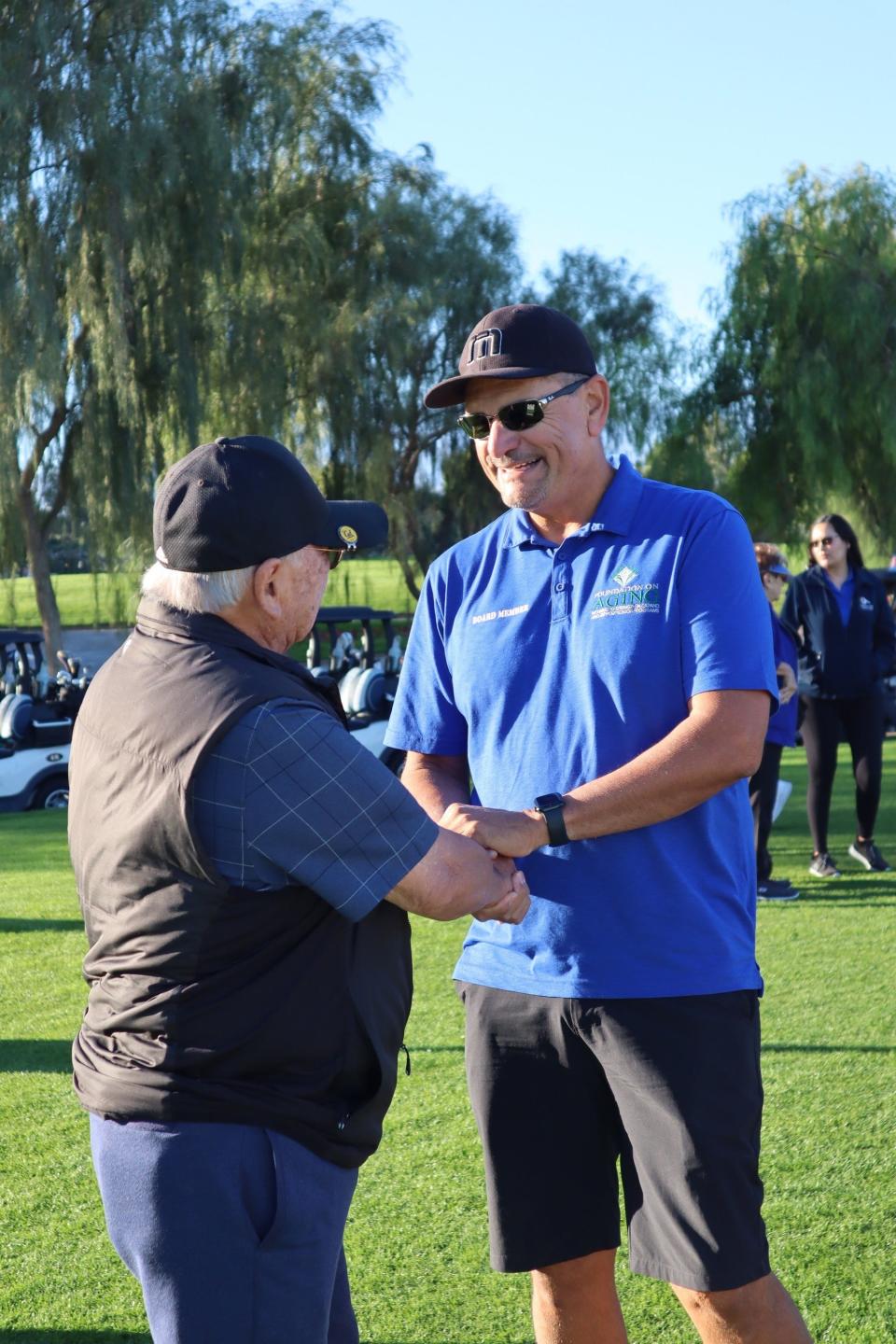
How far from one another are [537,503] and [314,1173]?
46.6 inches

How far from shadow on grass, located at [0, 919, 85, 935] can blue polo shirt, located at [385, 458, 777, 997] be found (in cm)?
543

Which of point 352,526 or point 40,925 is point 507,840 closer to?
point 352,526

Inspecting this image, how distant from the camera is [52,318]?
64.3 feet

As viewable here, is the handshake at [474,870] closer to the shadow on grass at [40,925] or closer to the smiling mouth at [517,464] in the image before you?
the smiling mouth at [517,464]

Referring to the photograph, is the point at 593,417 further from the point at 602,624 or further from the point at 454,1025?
the point at 454,1025

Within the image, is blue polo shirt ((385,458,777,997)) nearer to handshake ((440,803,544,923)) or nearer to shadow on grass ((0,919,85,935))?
handshake ((440,803,544,923))

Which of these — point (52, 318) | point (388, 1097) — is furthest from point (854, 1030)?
point (52, 318)

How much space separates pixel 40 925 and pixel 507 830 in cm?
589

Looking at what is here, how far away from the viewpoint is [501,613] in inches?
97.3

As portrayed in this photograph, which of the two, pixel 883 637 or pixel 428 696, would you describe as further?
pixel 883 637

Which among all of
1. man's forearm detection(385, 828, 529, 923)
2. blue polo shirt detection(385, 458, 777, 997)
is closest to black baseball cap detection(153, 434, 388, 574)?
man's forearm detection(385, 828, 529, 923)

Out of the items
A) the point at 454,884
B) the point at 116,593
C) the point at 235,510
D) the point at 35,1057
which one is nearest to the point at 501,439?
the point at 235,510

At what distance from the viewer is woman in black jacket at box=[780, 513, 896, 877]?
781 cm

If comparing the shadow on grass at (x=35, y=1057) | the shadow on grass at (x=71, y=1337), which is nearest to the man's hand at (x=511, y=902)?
the shadow on grass at (x=71, y=1337)
